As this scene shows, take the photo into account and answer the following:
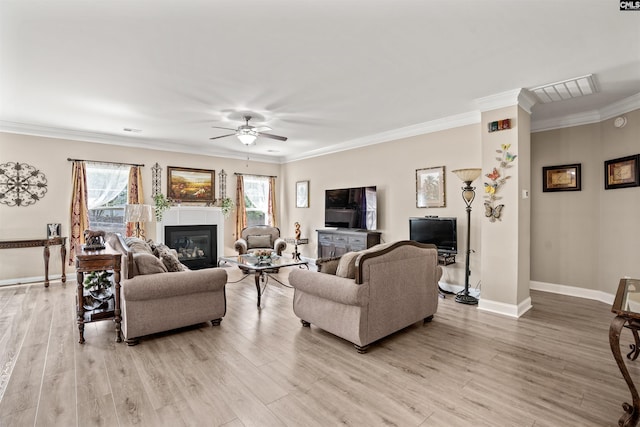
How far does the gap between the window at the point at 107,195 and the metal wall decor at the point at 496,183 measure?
6513 mm

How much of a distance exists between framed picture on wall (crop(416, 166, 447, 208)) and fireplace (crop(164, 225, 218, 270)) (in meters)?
4.70

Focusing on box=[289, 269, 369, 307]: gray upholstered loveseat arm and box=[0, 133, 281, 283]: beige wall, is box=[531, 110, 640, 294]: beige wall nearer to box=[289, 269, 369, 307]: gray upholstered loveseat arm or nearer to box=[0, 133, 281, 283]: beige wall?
box=[289, 269, 369, 307]: gray upholstered loveseat arm

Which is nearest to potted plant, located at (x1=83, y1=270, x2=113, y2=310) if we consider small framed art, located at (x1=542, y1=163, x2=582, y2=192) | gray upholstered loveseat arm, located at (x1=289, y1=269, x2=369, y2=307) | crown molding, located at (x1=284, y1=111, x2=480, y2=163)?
gray upholstered loveseat arm, located at (x1=289, y1=269, x2=369, y2=307)

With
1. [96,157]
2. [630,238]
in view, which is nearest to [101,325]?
[96,157]

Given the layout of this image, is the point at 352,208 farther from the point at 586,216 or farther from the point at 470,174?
the point at 586,216

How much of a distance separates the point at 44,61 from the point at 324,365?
3975 mm

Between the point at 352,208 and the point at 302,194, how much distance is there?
79.1 inches

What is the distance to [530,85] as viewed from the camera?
3631 millimetres

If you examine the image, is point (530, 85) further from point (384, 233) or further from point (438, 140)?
point (384, 233)

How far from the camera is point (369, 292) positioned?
2840 millimetres

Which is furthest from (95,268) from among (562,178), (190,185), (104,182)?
(562,178)

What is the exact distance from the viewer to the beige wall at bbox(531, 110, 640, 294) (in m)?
4.20

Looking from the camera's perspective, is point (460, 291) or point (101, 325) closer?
point (101, 325)

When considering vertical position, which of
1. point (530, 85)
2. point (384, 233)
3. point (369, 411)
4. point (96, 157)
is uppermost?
point (530, 85)
